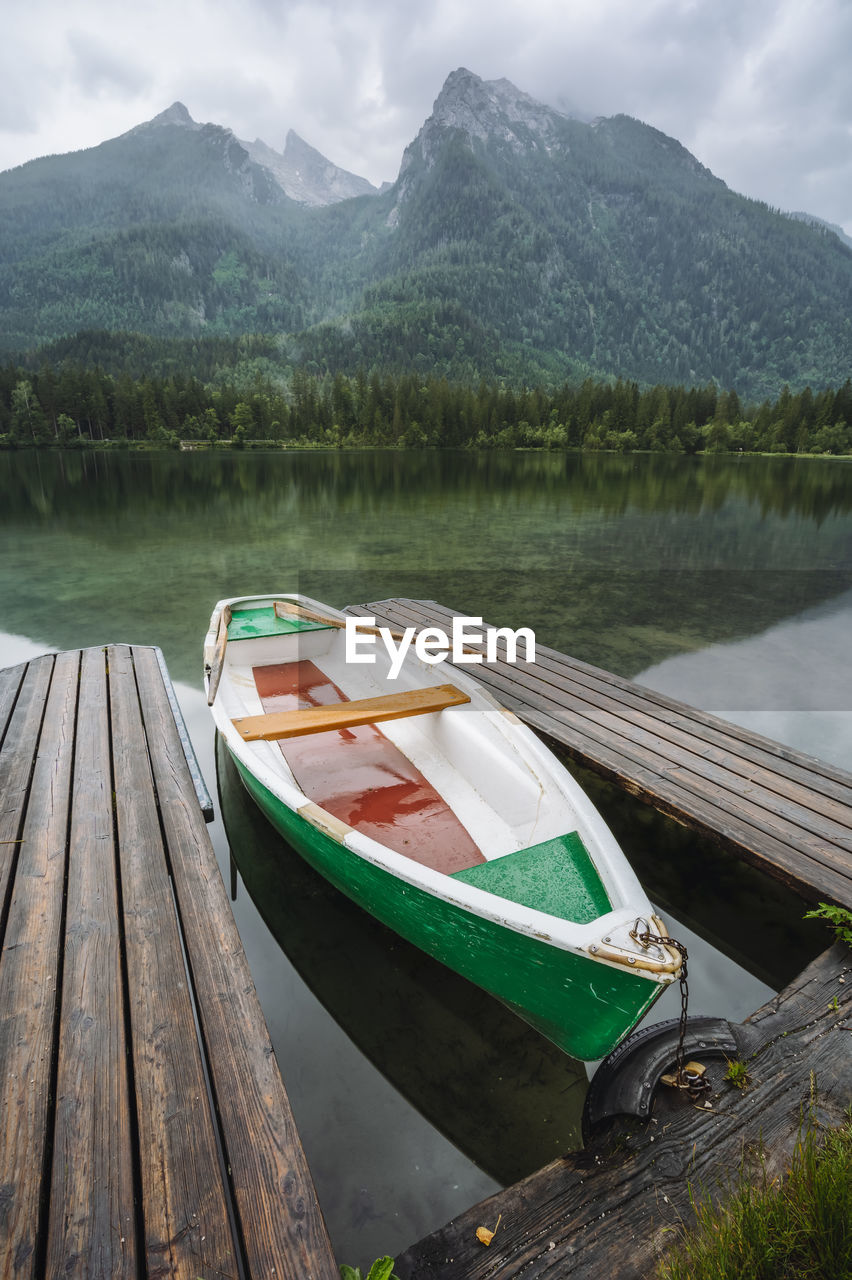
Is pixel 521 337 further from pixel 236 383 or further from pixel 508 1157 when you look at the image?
pixel 508 1157

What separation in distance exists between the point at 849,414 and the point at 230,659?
270 feet

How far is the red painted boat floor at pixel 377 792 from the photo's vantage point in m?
3.81

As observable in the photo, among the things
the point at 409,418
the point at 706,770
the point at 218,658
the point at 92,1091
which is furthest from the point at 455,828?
the point at 409,418

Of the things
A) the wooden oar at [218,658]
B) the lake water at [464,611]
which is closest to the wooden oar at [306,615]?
the wooden oar at [218,658]

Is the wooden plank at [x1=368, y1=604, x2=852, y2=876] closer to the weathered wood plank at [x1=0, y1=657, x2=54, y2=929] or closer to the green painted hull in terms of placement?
the green painted hull

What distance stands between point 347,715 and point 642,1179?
9.92 feet

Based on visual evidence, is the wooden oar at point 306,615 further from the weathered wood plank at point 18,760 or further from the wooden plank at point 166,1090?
the wooden plank at point 166,1090

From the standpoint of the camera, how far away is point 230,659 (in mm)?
6465

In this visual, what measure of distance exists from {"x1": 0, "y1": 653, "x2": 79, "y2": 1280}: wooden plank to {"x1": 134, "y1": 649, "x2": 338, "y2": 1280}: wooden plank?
0.52 metres

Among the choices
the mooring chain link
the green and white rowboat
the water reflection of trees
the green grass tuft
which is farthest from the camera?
the water reflection of trees

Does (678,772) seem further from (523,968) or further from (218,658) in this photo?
(218,658)

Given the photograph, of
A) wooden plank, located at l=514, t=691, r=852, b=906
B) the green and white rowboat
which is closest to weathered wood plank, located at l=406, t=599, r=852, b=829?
wooden plank, located at l=514, t=691, r=852, b=906

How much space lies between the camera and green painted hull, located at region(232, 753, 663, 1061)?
7.58 ft

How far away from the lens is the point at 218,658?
5.39 meters
